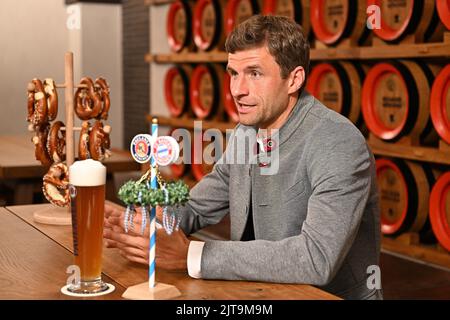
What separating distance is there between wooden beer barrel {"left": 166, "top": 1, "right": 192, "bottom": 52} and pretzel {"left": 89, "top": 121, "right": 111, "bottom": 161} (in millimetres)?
3725

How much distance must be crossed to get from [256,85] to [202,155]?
3.60 metres

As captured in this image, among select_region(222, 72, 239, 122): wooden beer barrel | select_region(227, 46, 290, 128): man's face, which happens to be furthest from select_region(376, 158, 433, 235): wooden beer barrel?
select_region(227, 46, 290, 128): man's face

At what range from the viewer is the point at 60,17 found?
746 cm

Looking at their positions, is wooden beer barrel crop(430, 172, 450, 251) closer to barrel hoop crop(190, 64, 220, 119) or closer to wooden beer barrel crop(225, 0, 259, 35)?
wooden beer barrel crop(225, 0, 259, 35)

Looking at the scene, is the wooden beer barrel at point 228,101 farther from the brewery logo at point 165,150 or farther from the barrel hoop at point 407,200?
the brewery logo at point 165,150

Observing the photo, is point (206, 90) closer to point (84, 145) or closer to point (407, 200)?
point (407, 200)

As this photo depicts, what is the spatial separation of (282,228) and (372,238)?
0.88 feet

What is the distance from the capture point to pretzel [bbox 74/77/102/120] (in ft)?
7.43

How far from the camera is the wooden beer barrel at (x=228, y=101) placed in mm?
5184

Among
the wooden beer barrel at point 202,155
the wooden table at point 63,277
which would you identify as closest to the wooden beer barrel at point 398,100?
the wooden beer barrel at point 202,155

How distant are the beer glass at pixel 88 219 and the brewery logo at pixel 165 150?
6.1 inches

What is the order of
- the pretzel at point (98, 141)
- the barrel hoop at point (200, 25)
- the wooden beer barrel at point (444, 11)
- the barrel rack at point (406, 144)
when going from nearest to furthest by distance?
the pretzel at point (98, 141) → the wooden beer barrel at point (444, 11) → the barrel rack at point (406, 144) → the barrel hoop at point (200, 25)
